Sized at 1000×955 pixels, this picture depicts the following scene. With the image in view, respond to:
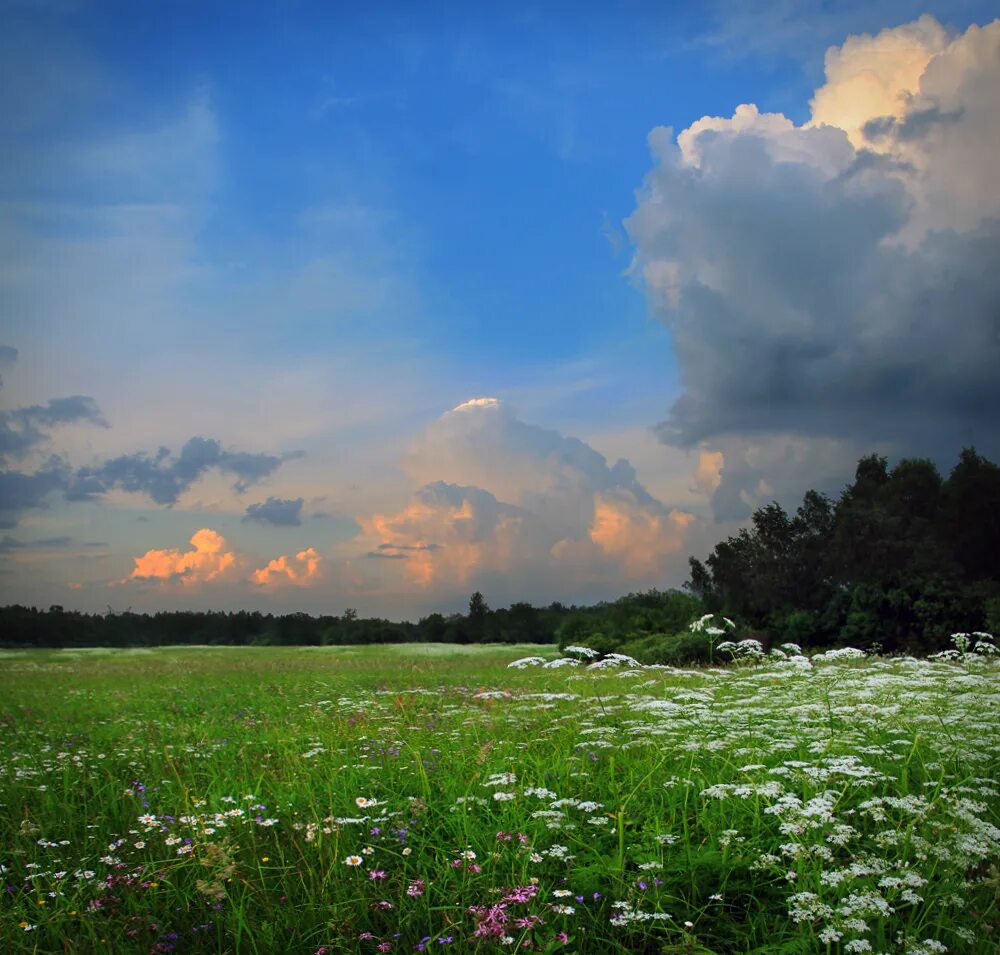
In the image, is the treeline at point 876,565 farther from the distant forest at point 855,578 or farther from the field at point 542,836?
the field at point 542,836

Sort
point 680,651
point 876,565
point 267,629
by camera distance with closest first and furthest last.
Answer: point 680,651
point 876,565
point 267,629

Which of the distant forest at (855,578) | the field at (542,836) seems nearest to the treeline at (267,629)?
the distant forest at (855,578)

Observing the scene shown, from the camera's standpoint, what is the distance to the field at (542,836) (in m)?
4.68

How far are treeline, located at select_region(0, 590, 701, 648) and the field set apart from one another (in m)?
37.7

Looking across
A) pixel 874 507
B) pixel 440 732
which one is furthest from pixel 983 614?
pixel 440 732

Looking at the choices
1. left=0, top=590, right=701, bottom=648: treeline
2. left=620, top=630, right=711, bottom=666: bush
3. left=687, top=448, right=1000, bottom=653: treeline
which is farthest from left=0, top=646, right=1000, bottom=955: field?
left=0, top=590, right=701, bottom=648: treeline

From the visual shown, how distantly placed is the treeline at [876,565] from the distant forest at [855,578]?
5cm

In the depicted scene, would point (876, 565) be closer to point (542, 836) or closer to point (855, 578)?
point (855, 578)

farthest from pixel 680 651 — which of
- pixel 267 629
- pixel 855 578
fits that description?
pixel 267 629

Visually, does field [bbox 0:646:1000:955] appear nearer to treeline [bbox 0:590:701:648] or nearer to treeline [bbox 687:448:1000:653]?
treeline [bbox 687:448:1000:653]

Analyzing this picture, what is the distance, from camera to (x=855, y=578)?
107 feet

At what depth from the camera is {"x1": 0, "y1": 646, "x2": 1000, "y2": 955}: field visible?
4.68 metres

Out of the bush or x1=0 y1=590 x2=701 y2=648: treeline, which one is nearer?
the bush

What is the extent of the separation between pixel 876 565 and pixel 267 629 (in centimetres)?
3779
